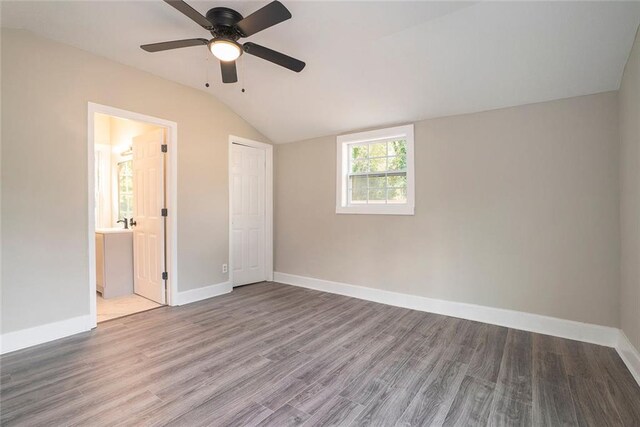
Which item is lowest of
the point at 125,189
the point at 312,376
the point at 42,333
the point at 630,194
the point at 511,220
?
the point at 312,376

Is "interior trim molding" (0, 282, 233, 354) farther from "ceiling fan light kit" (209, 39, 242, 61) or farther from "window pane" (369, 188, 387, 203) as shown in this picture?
"window pane" (369, 188, 387, 203)

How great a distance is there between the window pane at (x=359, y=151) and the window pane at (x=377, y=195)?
51 cm

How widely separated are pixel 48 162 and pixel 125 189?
2450 millimetres

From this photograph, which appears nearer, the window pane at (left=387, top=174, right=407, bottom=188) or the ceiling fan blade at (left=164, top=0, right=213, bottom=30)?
the ceiling fan blade at (left=164, top=0, right=213, bottom=30)

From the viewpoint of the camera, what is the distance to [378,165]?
4.07 meters

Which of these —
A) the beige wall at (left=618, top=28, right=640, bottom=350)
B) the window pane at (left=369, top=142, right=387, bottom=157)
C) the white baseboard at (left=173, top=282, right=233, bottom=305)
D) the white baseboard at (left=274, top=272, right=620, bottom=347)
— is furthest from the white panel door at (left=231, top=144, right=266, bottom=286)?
the beige wall at (left=618, top=28, right=640, bottom=350)

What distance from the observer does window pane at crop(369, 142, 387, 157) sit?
4.02 m

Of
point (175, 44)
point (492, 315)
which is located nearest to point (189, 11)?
point (175, 44)

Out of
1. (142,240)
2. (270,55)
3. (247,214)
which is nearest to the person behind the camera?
(270,55)

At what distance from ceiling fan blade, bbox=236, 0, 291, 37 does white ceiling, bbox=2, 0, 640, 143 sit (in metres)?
0.31

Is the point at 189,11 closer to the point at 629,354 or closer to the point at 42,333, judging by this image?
the point at 42,333

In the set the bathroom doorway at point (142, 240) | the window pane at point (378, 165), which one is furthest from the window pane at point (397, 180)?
the bathroom doorway at point (142, 240)

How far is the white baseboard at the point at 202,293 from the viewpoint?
12.3 feet

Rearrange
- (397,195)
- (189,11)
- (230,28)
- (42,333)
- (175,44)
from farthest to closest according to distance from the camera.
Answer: (397,195)
(42,333)
(175,44)
(230,28)
(189,11)
